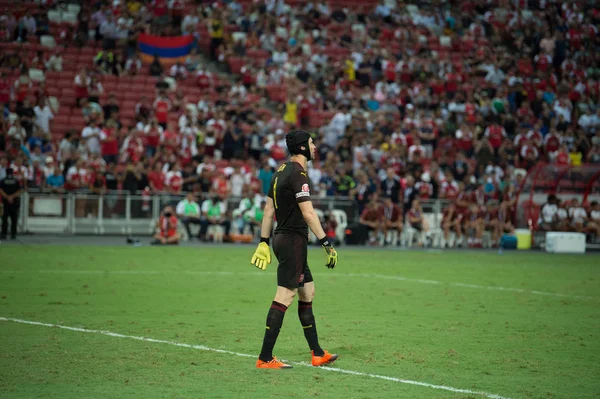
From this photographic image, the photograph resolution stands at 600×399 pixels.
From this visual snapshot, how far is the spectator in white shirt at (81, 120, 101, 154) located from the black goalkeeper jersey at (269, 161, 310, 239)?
20605mm

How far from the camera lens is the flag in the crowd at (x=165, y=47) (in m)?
33.9

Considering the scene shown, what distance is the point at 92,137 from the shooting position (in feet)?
94.3

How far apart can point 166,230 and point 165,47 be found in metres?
11.1

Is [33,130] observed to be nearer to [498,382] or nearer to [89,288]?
[89,288]

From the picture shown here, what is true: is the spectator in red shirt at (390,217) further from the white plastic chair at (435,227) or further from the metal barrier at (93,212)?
the metal barrier at (93,212)

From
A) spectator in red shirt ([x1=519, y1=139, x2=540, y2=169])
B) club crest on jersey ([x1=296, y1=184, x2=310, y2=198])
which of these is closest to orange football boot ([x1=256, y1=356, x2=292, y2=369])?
club crest on jersey ([x1=296, y1=184, x2=310, y2=198])

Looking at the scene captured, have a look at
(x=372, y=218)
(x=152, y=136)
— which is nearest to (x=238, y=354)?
(x=372, y=218)

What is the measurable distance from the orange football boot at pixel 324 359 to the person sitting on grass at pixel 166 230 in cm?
1649

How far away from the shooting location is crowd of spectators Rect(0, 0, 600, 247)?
1120 inches

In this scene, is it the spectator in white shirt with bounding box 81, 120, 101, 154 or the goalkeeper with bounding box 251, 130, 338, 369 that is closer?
the goalkeeper with bounding box 251, 130, 338, 369

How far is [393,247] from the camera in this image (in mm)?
27203

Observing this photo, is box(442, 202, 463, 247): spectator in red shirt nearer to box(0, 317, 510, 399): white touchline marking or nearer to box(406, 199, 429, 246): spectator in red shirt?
box(406, 199, 429, 246): spectator in red shirt

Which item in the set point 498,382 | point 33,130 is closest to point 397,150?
point 33,130

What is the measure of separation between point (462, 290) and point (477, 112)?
19596 millimetres
